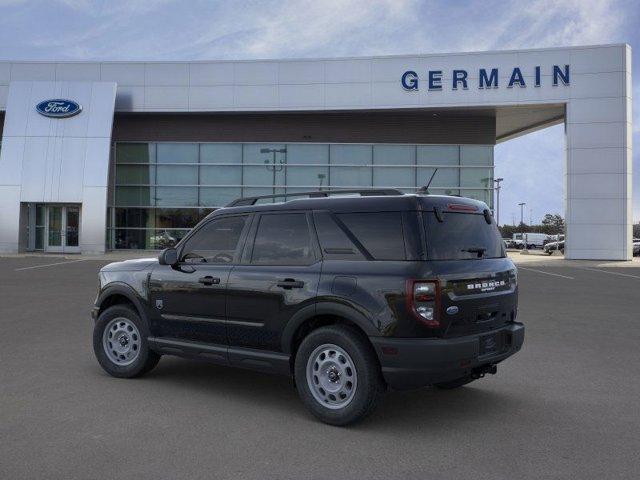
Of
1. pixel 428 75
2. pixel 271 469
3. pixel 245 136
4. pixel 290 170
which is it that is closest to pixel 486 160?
pixel 428 75

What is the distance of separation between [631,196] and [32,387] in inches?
1125

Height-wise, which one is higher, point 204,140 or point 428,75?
point 428,75

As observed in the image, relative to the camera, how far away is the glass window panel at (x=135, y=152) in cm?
3178

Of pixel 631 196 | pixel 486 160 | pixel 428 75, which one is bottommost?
pixel 631 196

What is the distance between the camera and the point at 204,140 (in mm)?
31578

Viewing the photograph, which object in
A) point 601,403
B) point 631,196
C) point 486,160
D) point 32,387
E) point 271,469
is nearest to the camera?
point 271,469

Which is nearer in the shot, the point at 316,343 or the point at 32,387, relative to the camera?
the point at 316,343

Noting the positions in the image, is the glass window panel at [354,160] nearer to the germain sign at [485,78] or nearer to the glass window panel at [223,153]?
the germain sign at [485,78]

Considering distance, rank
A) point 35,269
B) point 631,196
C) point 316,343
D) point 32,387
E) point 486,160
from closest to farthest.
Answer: point 316,343
point 32,387
point 35,269
point 631,196
point 486,160

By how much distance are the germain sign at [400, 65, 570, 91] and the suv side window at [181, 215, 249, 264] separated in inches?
978

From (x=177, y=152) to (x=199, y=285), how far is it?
89.4 ft

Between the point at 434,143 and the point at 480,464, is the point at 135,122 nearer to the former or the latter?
the point at 434,143

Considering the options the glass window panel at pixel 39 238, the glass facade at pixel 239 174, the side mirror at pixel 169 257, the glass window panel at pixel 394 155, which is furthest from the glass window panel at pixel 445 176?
the side mirror at pixel 169 257

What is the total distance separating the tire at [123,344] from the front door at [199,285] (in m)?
0.30
